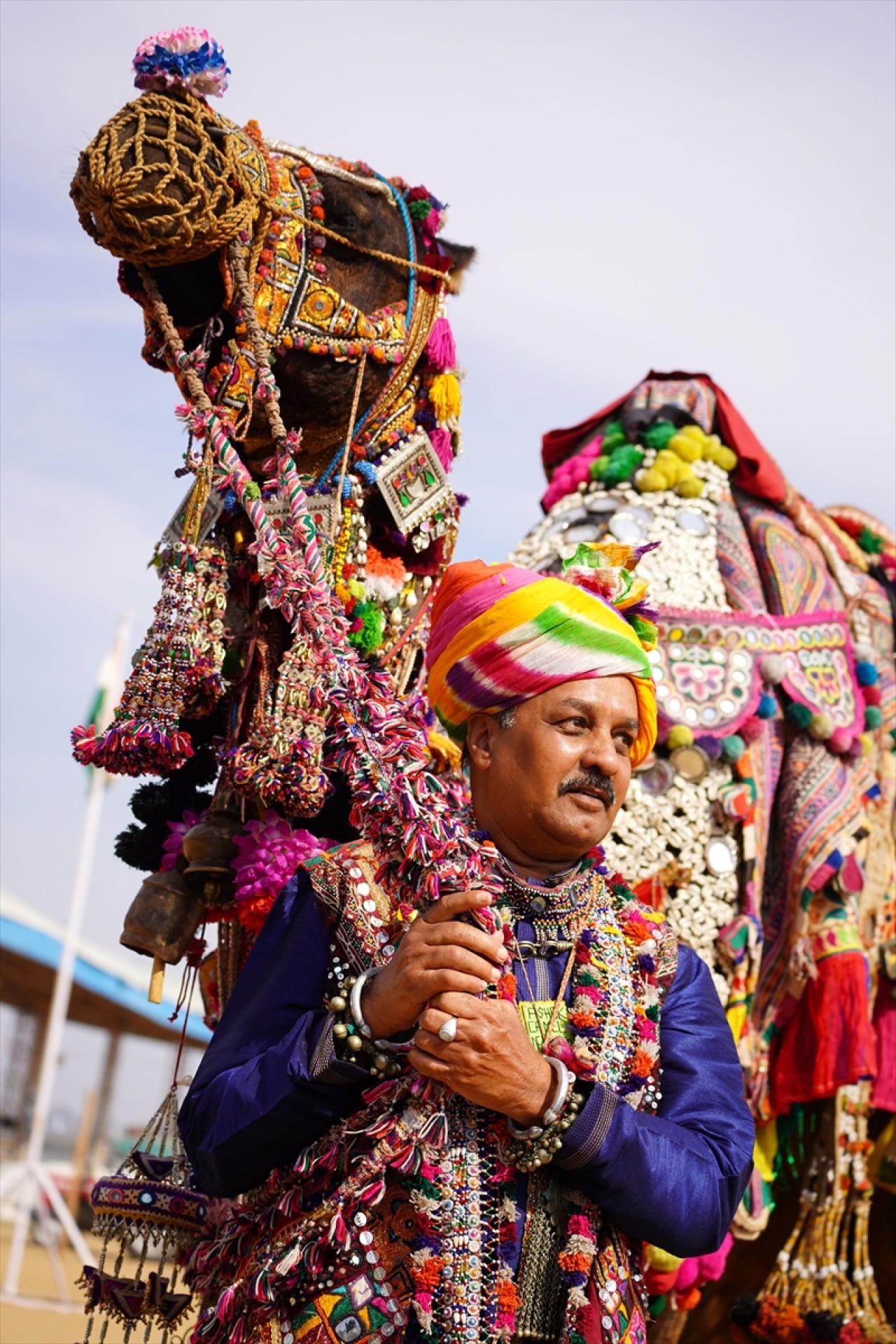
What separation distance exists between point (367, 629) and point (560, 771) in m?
0.80

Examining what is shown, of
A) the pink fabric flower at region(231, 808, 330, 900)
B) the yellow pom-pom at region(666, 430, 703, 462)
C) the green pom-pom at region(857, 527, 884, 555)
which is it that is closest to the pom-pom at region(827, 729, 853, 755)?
the yellow pom-pom at region(666, 430, 703, 462)

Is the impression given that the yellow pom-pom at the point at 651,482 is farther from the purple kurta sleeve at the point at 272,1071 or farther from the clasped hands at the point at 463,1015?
the clasped hands at the point at 463,1015

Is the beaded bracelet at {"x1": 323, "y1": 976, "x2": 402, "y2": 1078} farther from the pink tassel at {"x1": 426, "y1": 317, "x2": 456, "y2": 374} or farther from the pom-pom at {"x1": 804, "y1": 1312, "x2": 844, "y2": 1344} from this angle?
the pom-pom at {"x1": 804, "y1": 1312, "x2": 844, "y2": 1344}

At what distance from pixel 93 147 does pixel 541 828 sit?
51.4 inches

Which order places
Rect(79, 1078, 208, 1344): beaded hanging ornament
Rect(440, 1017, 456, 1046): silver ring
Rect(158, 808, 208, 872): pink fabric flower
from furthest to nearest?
Rect(158, 808, 208, 872): pink fabric flower
Rect(79, 1078, 208, 1344): beaded hanging ornament
Rect(440, 1017, 456, 1046): silver ring

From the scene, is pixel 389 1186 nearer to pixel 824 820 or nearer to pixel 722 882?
pixel 722 882

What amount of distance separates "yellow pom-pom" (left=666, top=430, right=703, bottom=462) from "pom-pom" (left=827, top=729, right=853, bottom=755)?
34.6 inches

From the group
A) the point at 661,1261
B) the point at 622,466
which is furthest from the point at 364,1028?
the point at 622,466

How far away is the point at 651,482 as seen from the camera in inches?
175

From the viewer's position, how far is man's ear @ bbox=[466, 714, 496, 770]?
7.78 feet

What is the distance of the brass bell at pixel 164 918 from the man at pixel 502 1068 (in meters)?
0.57

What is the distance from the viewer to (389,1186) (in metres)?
2.10

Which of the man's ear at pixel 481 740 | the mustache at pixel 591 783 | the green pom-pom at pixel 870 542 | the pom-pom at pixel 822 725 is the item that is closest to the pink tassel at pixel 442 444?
the man's ear at pixel 481 740

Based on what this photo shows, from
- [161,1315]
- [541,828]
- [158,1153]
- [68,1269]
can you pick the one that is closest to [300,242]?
[541,828]
